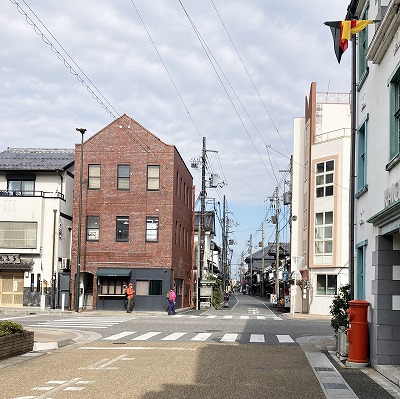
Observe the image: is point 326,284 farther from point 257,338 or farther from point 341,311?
point 341,311

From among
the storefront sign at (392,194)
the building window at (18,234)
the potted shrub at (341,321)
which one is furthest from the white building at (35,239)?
the storefront sign at (392,194)

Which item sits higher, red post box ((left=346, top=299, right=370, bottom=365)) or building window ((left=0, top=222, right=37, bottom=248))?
building window ((left=0, top=222, right=37, bottom=248))

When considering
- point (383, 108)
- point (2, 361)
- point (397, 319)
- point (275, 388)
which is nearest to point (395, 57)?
point (383, 108)

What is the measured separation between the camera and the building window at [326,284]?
4069cm

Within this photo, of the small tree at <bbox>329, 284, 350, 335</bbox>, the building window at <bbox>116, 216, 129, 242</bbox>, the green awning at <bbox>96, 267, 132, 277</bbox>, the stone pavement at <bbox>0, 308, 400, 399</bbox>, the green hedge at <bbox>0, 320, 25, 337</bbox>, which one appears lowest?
the stone pavement at <bbox>0, 308, 400, 399</bbox>

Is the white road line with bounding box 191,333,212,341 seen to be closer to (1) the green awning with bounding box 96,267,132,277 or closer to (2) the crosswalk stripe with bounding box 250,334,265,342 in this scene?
(2) the crosswalk stripe with bounding box 250,334,265,342

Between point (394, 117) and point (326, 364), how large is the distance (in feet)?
18.4

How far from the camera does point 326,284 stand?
4103 centimetres

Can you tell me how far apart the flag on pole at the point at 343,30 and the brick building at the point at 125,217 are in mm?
26910

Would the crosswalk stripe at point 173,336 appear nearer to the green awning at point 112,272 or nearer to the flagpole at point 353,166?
the flagpole at point 353,166

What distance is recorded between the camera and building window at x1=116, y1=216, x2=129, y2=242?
137 feet

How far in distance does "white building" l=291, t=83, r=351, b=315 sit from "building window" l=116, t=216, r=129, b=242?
10744 millimetres

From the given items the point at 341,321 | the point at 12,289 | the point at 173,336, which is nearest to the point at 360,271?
the point at 341,321

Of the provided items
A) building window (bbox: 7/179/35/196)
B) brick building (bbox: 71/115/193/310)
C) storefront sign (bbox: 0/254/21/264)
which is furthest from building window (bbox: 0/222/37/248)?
building window (bbox: 7/179/35/196)
